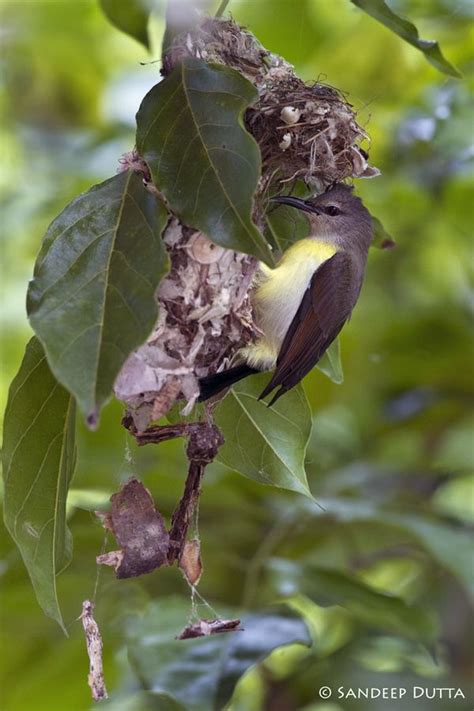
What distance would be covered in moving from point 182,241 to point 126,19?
90cm

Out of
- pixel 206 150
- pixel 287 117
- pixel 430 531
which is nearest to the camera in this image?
pixel 206 150

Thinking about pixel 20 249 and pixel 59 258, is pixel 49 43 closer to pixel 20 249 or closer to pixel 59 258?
pixel 20 249

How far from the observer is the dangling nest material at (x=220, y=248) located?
7.85 feet

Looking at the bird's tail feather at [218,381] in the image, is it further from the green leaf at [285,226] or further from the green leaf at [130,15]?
the green leaf at [130,15]

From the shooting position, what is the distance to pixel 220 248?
253 cm

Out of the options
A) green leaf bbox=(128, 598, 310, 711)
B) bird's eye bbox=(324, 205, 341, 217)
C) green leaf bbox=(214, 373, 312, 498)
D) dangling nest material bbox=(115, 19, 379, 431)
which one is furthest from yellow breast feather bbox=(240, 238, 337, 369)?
green leaf bbox=(128, 598, 310, 711)

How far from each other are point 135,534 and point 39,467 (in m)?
0.26

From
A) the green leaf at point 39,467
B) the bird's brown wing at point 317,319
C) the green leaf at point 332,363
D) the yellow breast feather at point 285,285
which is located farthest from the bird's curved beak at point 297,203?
the green leaf at point 39,467

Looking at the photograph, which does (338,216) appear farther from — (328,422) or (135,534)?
(328,422)

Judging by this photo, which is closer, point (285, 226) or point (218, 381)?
point (218, 381)

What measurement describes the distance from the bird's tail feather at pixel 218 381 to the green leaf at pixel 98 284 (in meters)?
0.54

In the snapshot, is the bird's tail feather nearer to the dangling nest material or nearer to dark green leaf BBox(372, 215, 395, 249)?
the dangling nest material

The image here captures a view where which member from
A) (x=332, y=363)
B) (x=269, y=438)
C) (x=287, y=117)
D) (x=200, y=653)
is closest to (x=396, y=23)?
(x=287, y=117)

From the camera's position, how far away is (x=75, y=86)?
576 cm
